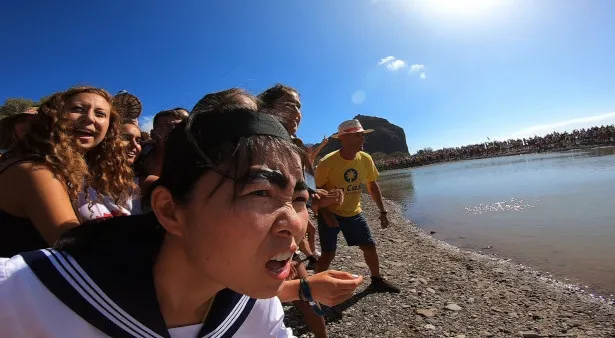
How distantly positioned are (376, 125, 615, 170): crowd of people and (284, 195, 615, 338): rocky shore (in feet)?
154

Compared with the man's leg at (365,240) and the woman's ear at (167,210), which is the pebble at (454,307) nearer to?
the man's leg at (365,240)

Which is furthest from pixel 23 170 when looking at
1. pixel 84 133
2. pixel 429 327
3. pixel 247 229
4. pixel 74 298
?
pixel 429 327

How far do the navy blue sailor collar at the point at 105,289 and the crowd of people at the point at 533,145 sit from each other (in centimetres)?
5302

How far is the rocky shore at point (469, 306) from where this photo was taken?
411 cm

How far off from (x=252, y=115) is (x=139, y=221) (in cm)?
62

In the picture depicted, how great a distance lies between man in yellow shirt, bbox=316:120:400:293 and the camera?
5.07 metres

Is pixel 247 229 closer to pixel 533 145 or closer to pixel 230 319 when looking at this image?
pixel 230 319

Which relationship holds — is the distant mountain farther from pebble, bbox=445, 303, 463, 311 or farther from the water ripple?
pebble, bbox=445, 303, 463, 311

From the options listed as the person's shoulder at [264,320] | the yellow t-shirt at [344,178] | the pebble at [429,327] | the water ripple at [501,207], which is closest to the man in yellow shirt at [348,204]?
the yellow t-shirt at [344,178]

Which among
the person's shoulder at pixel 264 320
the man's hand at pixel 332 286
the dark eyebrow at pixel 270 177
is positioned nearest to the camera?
the dark eyebrow at pixel 270 177

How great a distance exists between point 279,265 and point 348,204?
4.26 metres

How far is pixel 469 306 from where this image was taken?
15.8 ft

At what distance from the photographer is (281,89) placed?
375 cm

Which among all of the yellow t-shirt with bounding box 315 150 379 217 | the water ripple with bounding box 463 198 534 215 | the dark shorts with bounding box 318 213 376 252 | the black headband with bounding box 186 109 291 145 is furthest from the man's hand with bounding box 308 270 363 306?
the water ripple with bounding box 463 198 534 215
